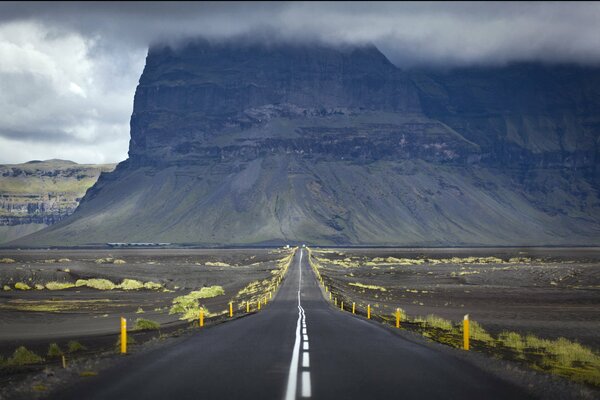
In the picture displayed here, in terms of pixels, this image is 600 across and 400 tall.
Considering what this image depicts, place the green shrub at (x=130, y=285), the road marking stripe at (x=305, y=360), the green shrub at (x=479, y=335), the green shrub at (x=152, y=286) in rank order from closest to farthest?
the road marking stripe at (x=305, y=360) < the green shrub at (x=479, y=335) < the green shrub at (x=130, y=285) < the green shrub at (x=152, y=286)

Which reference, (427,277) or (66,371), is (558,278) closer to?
(427,277)

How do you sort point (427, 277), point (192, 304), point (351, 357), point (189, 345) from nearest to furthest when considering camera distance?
1. point (351, 357)
2. point (189, 345)
3. point (192, 304)
4. point (427, 277)

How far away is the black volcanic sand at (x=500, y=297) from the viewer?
37125 millimetres

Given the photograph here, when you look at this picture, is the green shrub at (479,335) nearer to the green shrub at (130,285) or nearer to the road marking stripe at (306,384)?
the road marking stripe at (306,384)

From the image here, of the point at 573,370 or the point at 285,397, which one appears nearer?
the point at 285,397

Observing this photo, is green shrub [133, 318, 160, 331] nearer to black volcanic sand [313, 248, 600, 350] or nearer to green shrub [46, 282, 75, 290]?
black volcanic sand [313, 248, 600, 350]

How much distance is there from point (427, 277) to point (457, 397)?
74976 millimetres

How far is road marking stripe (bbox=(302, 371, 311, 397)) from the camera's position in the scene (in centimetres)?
1229

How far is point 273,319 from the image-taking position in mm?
31688

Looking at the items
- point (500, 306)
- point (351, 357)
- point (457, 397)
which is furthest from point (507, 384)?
point (500, 306)

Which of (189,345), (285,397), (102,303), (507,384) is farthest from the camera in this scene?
(102,303)

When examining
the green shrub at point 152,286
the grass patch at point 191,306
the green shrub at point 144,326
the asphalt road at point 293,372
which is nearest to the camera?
the asphalt road at point 293,372

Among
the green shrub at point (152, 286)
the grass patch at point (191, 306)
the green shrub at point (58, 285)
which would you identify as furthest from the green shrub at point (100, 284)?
the grass patch at point (191, 306)

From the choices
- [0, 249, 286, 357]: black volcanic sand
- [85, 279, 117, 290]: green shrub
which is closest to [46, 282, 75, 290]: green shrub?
[0, 249, 286, 357]: black volcanic sand
